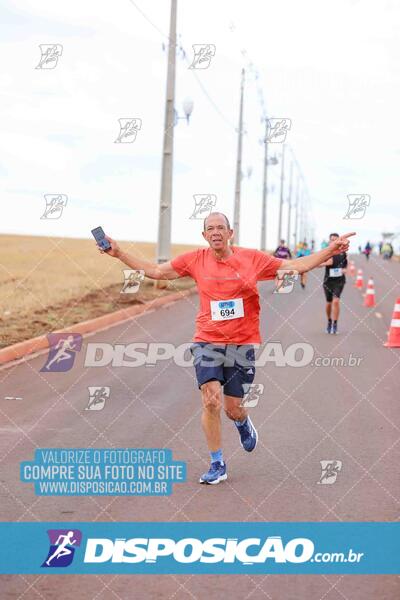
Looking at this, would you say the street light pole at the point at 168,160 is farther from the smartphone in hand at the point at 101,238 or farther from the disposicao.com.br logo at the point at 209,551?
the disposicao.com.br logo at the point at 209,551

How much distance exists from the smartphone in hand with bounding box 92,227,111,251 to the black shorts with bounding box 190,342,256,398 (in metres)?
1.15

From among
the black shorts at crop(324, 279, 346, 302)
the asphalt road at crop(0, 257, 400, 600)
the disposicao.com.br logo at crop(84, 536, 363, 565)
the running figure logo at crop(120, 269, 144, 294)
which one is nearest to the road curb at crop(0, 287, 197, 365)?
the asphalt road at crop(0, 257, 400, 600)

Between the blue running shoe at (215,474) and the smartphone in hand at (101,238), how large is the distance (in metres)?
1.94

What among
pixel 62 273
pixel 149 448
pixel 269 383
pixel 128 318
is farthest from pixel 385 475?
pixel 62 273

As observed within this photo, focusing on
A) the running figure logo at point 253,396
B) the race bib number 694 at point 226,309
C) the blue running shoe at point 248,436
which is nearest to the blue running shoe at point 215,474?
the blue running shoe at point 248,436

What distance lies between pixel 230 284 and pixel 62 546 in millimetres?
2505

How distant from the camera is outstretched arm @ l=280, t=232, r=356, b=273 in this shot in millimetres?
7750

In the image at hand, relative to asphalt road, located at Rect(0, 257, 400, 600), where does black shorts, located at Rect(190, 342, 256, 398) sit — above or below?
above

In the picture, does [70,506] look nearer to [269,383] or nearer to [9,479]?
[9,479]

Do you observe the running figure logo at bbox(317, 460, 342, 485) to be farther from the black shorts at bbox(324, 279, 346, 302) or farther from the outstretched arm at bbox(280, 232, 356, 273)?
the black shorts at bbox(324, 279, 346, 302)

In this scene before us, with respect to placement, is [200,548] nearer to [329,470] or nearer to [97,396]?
[329,470]

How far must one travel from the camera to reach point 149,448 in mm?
9234

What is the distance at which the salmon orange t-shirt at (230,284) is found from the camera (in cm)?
793

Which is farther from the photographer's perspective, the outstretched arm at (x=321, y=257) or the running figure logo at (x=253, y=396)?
the running figure logo at (x=253, y=396)
